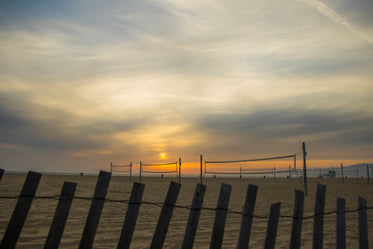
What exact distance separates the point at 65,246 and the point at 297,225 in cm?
422

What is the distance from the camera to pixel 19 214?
2.66m

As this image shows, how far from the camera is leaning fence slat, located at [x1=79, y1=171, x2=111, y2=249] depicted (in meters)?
2.88

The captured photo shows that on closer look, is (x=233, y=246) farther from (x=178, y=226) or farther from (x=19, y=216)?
(x=19, y=216)

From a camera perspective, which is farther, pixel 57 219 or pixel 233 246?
pixel 233 246

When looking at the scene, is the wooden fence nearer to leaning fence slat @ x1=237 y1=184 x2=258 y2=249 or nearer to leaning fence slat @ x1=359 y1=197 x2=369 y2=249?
leaning fence slat @ x1=237 y1=184 x2=258 y2=249

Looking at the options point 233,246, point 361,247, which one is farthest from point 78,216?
point 361,247

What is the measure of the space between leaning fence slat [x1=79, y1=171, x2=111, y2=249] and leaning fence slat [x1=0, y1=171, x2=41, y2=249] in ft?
1.80

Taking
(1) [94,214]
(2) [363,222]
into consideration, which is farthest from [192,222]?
(2) [363,222]

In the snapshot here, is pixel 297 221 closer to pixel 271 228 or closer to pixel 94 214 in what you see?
pixel 271 228

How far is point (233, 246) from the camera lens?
5820 millimetres

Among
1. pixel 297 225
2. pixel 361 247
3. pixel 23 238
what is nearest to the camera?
pixel 297 225

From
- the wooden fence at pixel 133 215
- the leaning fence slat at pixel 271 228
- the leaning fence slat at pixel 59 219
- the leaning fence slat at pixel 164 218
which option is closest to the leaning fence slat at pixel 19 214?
the wooden fence at pixel 133 215

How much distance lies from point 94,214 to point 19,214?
643mm

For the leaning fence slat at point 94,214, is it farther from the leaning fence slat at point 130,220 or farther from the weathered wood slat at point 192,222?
the weathered wood slat at point 192,222
